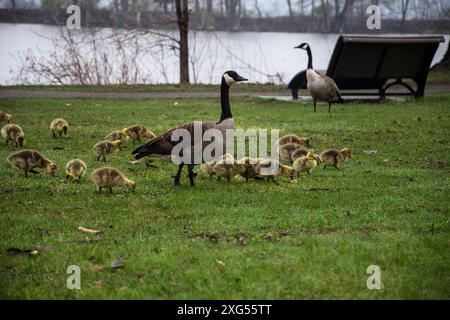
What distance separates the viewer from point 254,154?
10.8 meters

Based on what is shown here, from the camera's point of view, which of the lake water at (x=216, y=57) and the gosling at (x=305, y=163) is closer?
the gosling at (x=305, y=163)

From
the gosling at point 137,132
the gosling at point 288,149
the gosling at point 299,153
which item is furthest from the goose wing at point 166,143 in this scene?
the gosling at point 137,132

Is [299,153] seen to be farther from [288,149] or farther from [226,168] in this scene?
[226,168]

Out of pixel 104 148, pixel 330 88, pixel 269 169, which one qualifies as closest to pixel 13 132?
pixel 104 148

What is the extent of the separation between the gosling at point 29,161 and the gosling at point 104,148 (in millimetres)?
1115

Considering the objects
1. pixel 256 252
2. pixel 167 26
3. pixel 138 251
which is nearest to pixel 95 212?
pixel 138 251

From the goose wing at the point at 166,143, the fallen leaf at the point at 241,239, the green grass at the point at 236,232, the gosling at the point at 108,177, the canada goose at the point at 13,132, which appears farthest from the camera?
the canada goose at the point at 13,132

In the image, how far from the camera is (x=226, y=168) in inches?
350

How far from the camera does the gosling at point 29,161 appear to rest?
8.96 meters

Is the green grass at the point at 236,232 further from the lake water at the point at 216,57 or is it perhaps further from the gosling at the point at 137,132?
the lake water at the point at 216,57

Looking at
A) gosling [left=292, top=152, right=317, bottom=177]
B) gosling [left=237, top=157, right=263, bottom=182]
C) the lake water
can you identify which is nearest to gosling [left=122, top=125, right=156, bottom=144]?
gosling [left=237, top=157, right=263, bottom=182]

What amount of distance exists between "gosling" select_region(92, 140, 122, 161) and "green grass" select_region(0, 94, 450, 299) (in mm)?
174

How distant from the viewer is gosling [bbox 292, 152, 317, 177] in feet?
30.6

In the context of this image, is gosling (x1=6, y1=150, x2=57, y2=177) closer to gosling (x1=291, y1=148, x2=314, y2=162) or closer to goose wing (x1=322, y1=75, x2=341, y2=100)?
gosling (x1=291, y1=148, x2=314, y2=162)
